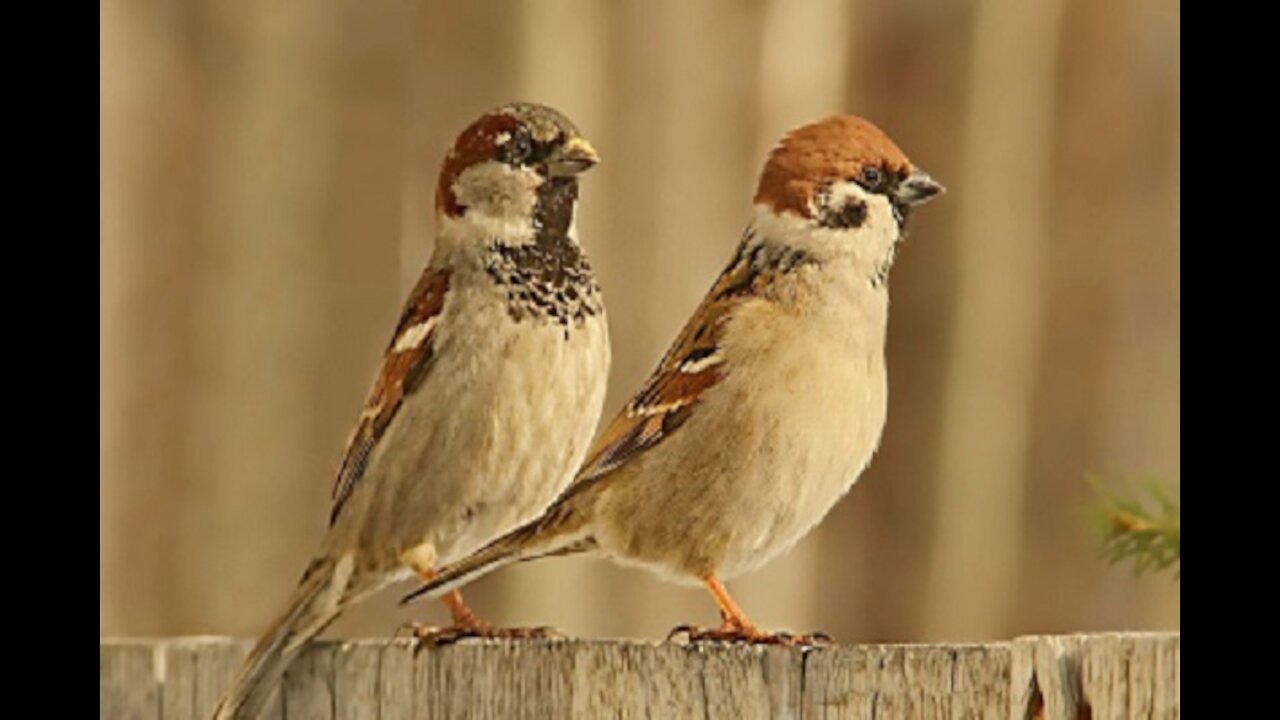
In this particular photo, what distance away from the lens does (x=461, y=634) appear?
95.5 inches

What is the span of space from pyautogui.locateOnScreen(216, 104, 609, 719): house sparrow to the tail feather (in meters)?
0.05

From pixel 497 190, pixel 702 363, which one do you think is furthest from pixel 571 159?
pixel 702 363

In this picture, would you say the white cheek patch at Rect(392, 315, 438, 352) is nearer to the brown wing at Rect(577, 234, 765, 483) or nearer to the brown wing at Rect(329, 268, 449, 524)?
the brown wing at Rect(329, 268, 449, 524)

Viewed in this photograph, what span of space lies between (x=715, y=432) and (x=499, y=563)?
0.93 feet

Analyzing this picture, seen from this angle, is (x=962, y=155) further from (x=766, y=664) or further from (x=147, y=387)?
(x=766, y=664)

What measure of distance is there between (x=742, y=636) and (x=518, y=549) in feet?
1.05

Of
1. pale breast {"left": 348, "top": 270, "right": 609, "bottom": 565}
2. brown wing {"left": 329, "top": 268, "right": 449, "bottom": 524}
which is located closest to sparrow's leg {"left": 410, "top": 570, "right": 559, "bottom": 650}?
pale breast {"left": 348, "top": 270, "right": 609, "bottom": 565}

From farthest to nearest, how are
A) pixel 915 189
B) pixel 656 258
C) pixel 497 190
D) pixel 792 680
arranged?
pixel 656 258
pixel 497 190
pixel 915 189
pixel 792 680

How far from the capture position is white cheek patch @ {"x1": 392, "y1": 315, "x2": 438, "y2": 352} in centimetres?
261

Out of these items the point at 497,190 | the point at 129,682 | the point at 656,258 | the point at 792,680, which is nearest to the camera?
the point at 792,680

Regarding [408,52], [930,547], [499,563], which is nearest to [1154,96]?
[930,547]

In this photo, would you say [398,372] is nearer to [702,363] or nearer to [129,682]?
[702,363]

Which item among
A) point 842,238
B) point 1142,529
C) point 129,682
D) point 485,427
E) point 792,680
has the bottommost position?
point 129,682

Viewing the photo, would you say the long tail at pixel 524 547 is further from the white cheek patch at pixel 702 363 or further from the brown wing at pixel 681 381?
the white cheek patch at pixel 702 363
